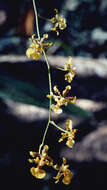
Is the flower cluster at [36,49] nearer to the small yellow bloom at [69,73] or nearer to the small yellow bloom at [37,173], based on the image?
the small yellow bloom at [69,73]

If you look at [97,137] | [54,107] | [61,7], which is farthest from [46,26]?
[54,107]

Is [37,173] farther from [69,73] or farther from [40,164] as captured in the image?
[69,73]

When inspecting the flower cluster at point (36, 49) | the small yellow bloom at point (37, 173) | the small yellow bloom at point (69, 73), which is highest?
the flower cluster at point (36, 49)

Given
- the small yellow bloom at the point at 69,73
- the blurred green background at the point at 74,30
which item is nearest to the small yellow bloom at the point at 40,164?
the small yellow bloom at the point at 69,73

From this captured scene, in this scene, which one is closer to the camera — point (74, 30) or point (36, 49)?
point (36, 49)

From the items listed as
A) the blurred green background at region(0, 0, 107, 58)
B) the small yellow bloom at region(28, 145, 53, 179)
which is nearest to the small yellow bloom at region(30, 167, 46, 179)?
the small yellow bloom at region(28, 145, 53, 179)

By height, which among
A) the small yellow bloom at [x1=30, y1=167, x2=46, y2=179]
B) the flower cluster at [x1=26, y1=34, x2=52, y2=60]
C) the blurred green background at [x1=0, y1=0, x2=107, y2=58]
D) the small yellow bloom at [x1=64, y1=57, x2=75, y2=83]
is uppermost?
the blurred green background at [x1=0, y1=0, x2=107, y2=58]

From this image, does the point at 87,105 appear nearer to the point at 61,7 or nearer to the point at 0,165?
the point at 0,165

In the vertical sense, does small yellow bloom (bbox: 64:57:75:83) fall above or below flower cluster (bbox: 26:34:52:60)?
below

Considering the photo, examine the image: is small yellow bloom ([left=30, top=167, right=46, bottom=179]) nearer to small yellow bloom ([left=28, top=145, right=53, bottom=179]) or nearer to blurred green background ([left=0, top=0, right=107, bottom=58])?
small yellow bloom ([left=28, top=145, right=53, bottom=179])

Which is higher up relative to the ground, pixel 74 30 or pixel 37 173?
pixel 74 30

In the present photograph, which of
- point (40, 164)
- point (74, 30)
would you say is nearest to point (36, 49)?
point (40, 164)
